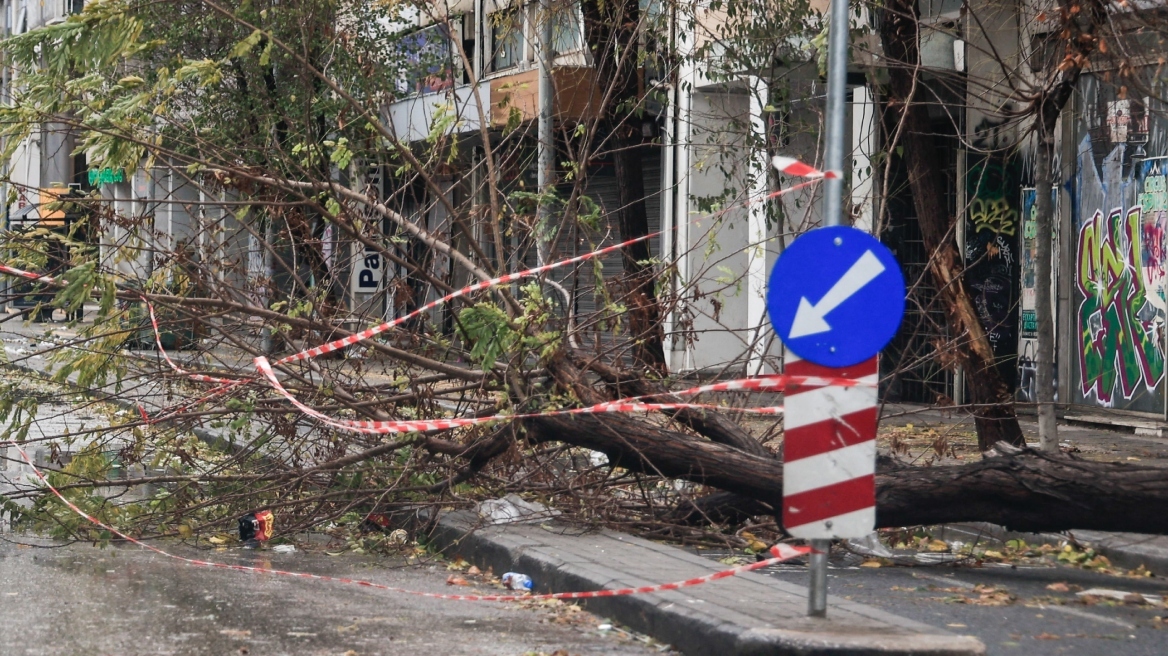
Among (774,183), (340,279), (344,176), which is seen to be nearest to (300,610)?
(340,279)

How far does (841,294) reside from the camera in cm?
502

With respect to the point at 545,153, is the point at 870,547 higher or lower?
lower

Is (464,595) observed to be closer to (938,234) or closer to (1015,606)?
(1015,606)

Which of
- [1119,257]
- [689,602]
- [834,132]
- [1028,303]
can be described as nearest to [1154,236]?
[1119,257]

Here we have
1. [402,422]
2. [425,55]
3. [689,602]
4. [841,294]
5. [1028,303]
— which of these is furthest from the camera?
[425,55]

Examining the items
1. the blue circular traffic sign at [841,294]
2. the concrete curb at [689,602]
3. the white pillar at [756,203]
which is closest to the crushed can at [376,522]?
the concrete curb at [689,602]

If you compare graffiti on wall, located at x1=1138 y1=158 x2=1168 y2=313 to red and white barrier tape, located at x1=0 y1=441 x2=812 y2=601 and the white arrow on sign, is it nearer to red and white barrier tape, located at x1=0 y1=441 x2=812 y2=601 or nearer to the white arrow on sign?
red and white barrier tape, located at x1=0 y1=441 x2=812 y2=601

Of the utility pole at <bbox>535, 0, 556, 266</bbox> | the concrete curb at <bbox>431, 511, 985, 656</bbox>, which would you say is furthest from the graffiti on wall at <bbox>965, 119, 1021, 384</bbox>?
the concrete curb at <bbox>431, 511, 985, 656</bbox>

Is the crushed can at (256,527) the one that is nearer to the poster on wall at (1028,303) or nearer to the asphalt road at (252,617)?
the asphalt road at (252,617)

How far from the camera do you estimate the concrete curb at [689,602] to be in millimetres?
5012

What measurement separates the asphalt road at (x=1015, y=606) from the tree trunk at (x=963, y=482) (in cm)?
34

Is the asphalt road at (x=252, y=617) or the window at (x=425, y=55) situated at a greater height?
the window at (x=425, y=55)

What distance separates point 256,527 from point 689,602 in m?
3.27

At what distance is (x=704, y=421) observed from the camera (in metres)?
8.23
